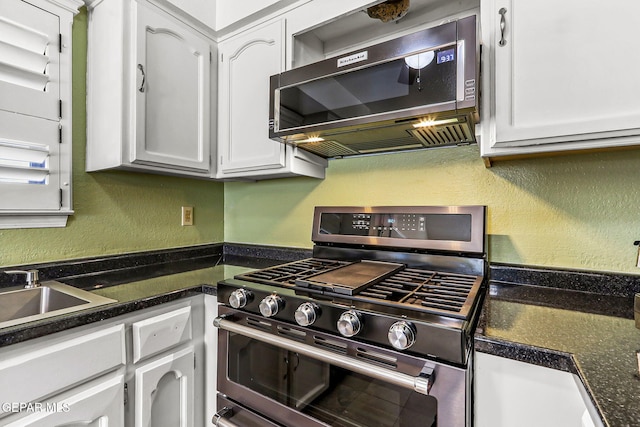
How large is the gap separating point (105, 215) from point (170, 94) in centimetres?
66

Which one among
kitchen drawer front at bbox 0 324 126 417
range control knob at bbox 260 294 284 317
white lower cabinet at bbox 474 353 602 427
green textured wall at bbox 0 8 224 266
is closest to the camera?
white lower cabinet at bbox 474 353 602 427

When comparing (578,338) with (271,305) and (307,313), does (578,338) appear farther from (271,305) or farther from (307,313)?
(271,305)

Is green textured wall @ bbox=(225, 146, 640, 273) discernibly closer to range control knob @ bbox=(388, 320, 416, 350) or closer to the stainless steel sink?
range control knob @ bbox=(388, 320, 416, 350)

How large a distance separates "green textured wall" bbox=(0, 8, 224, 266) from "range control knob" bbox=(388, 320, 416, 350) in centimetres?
143

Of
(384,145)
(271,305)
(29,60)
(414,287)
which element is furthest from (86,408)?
(384,145)

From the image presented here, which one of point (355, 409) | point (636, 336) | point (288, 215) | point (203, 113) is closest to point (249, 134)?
point (203, 113)

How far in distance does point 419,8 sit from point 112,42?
134cm

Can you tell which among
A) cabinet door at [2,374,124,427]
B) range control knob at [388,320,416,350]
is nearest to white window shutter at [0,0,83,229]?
cabinet door at [2,374,124,427]

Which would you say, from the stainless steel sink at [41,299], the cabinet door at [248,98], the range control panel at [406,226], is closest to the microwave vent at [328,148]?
the cabinet door at [248,98]

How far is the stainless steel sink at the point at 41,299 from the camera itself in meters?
1.09

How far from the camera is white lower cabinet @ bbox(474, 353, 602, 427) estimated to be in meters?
0.68

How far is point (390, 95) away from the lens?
1069mm

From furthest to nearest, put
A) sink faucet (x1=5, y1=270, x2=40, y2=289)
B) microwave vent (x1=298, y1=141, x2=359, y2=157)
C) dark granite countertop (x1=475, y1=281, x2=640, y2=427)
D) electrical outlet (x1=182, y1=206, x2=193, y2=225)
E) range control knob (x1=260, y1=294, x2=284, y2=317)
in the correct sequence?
electrical outlet (x1=182, y1=206, x2=193, y2=225) < microwave vent (x1=298, y1=141, x2=359, y2=157) < sink faucet (x1=5, y1=270, x2=40, y2=289) < range control knob (x1=260, y1=294, x2=284, y2=317) < dark granite countertop (x1=475, y1=281, x2=640, y2=427)

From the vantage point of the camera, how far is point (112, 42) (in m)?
1.32
